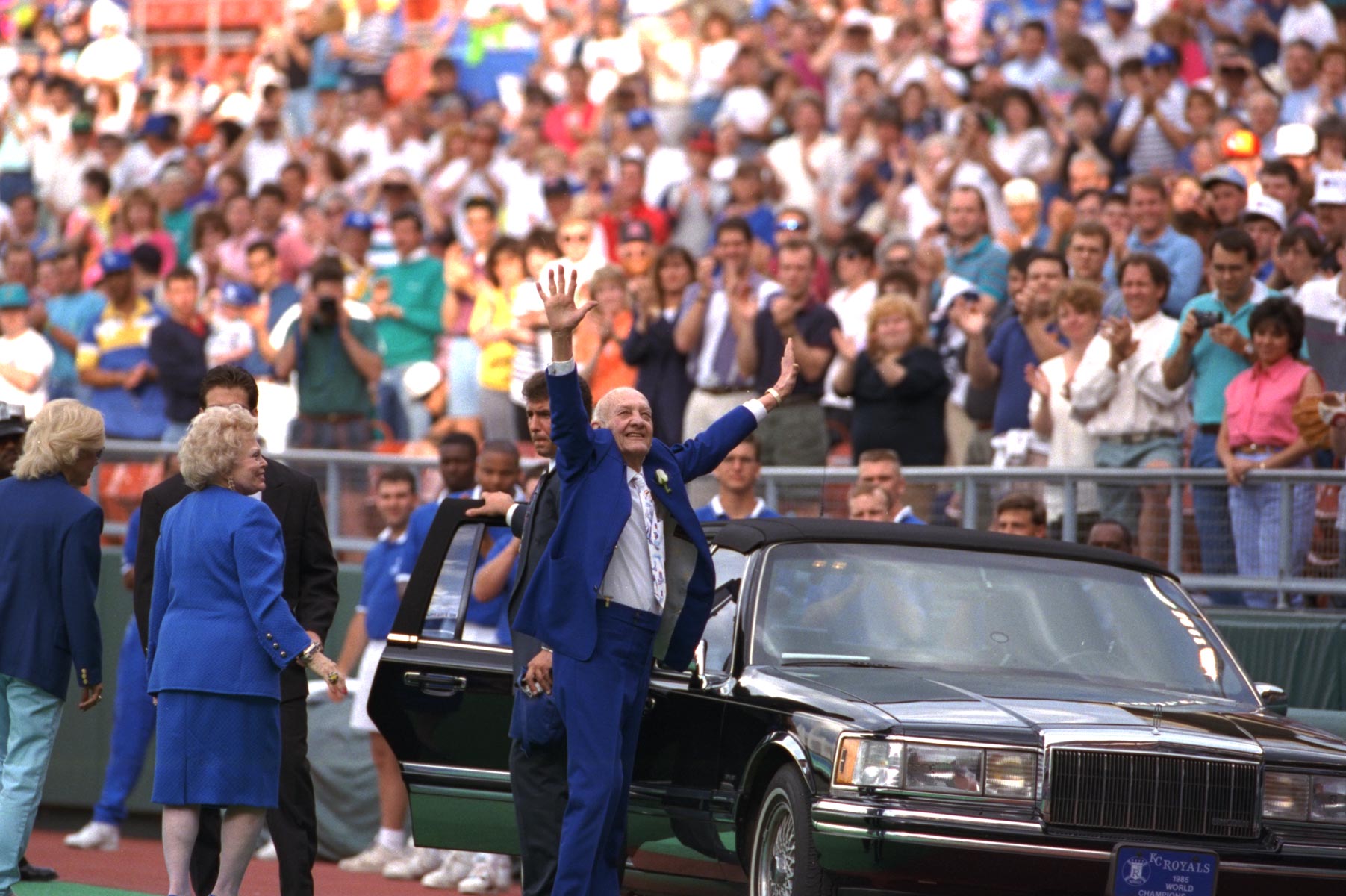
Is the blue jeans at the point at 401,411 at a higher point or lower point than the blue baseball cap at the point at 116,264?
lower

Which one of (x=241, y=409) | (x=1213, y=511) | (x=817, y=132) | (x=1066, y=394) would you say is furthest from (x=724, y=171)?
(x=241, y=409)

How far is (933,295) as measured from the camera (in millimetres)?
14234

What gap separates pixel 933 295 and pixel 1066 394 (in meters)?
2.59

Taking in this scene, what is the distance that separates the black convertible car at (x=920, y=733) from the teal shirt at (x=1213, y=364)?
9.77 ft

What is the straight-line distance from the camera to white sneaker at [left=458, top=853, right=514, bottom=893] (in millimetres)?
10578

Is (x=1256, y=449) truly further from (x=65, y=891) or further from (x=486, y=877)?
(x=65, y=891)

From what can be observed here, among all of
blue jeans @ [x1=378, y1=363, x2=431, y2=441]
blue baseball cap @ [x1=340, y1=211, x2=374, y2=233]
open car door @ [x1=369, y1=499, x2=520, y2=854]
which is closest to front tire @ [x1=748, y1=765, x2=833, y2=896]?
open car door @ [x1=369, y1=499, x2=520, y2=854]

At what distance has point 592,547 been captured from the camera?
7723 mm

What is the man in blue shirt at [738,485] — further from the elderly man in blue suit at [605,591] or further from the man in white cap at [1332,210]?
the man in white cap at [1332,210]

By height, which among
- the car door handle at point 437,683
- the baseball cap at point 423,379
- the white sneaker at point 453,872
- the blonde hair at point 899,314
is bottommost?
the white sneaker at point 453,872

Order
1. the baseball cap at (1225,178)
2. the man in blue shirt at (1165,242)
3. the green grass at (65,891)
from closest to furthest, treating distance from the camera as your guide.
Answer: the green grass at (65,891) → the man in blue shirt at (1165,242) → the baseball cap at (1225,178)

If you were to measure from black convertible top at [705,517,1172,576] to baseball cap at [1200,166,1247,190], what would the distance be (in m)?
5.12

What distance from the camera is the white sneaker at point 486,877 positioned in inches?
416

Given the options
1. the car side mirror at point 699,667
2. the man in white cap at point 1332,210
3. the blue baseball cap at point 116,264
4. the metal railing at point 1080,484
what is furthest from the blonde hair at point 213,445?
the blue baseball cap at point 116,264
